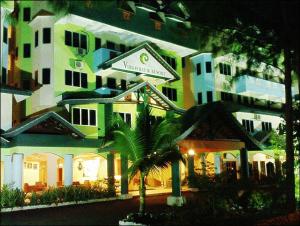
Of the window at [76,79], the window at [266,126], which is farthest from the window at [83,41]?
the window at [266,126]

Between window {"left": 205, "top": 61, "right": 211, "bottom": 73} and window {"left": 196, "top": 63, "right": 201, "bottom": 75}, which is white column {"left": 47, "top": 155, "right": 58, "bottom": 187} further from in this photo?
window {"left": 205, "top": 61, "right": 211, "bottom": 73}

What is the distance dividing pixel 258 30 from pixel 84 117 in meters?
16.5

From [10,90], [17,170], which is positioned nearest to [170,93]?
[10,90]

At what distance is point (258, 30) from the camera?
634 inches

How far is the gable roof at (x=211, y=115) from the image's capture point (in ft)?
54.9

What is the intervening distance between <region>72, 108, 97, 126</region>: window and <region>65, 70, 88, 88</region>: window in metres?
2.29

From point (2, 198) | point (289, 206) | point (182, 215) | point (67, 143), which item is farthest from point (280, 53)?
point (2, 198)

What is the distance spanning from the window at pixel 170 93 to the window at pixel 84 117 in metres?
8.62

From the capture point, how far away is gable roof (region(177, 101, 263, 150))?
16719 millimetres

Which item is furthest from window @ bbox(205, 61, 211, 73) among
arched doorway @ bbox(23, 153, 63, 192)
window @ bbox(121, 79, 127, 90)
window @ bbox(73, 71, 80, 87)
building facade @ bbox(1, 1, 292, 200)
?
arched doorway @ bbox(23, 153, 63, 192)

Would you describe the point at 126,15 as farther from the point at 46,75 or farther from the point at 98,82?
the point at 46,75

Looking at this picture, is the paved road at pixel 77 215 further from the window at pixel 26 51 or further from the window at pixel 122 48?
the window at pixel 122 48

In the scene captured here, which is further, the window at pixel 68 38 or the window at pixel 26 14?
the window at pixel 26 14

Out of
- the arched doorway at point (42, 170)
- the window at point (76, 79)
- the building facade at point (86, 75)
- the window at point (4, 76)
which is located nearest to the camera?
the window at point (4, 76)
